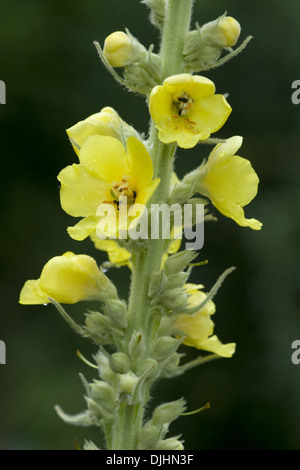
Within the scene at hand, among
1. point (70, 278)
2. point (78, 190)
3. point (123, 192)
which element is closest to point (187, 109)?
point (123, 192)

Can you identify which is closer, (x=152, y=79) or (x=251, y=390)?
(x=152, y=79)

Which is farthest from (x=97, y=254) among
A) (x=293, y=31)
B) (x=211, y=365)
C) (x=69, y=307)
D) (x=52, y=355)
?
(x=293, y=31)

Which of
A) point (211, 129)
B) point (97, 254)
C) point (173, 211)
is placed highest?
point (97, 254)

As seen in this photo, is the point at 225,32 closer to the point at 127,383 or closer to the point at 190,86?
the point at 190,86

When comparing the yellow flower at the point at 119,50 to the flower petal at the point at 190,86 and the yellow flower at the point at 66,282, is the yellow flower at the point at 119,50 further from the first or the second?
the yellow flower at the point at 66,282

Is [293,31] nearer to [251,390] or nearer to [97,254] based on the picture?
[97,254]

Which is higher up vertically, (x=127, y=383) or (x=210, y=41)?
(x=210, y=41)

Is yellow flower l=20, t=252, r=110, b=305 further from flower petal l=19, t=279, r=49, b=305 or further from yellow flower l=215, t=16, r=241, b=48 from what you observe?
yellow flower l=215, t=16, r=241, b=48
